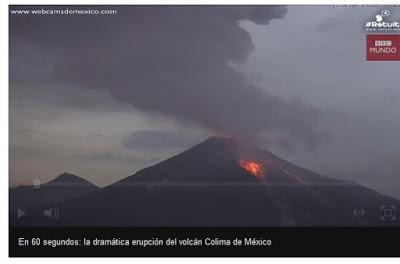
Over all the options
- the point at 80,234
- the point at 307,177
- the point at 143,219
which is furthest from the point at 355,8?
the point at 80,234

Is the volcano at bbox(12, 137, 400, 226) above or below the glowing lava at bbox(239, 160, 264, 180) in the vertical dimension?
below

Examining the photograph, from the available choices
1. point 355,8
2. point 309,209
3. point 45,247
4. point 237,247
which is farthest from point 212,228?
point 355,8

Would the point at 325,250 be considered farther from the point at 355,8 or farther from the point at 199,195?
the point at 355,8

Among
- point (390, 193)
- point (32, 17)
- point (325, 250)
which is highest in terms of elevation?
point (32, 17)

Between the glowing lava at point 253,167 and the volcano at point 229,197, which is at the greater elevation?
the glowing lava at point 253,167

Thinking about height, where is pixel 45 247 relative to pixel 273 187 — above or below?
below

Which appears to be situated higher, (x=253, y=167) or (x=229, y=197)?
(x=253, y=167)
